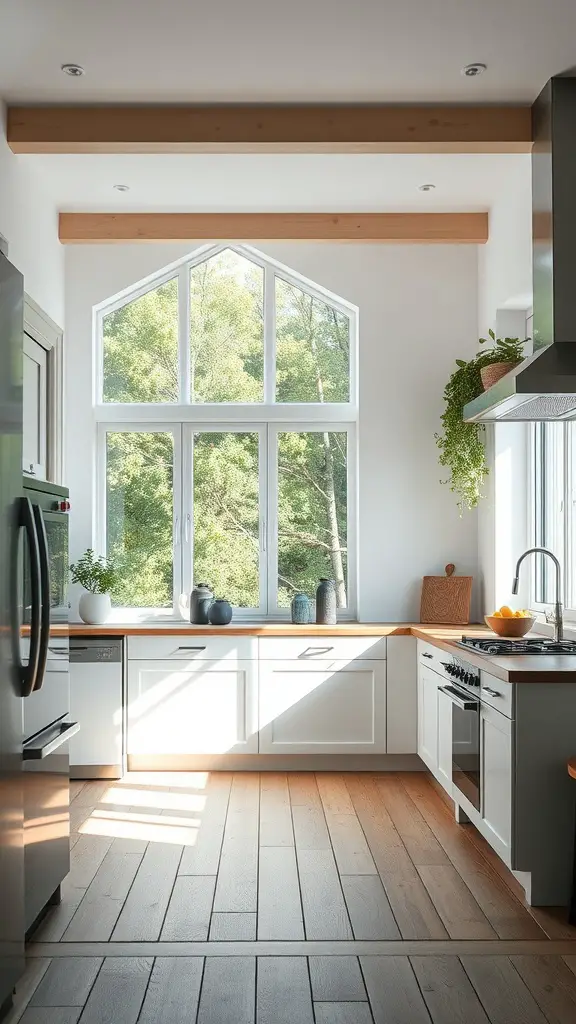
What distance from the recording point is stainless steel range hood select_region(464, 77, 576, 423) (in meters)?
3.49

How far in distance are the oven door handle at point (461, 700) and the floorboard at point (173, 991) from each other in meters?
1.46

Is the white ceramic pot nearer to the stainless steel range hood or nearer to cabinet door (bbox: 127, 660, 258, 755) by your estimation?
cabinet door (bbox: 127, 660, 258, 755)

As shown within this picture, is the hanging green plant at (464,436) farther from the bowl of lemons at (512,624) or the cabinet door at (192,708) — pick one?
the cabinet door at (192,708)

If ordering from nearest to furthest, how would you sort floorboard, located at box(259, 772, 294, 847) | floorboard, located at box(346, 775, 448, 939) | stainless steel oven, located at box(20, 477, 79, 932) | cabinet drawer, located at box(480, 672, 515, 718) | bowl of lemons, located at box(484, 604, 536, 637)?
stainless steel oven, located at box(20, 477, 79, 932) < floorboard, located at box(346, 775, 448, 939) < cabinet drawer, located at box(480, 672, 515, 718) < floorboard, located at box(259, 772, 294, 847) < bowl of lemons, located at box(484, 604, 536, 637)

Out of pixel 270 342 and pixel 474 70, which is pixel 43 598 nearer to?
pixel 474 70

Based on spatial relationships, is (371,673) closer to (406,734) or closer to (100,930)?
(406,734)

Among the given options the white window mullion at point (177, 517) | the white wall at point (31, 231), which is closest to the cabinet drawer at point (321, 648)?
the white window mullion at point (177, 517)

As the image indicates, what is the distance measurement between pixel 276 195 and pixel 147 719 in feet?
9.48

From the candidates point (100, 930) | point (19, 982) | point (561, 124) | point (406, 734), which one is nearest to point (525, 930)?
point (100, 930)

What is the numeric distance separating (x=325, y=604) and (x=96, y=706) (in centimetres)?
139

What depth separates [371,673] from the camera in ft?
16.9

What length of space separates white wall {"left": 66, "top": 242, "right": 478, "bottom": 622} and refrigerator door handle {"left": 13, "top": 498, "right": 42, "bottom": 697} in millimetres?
2859

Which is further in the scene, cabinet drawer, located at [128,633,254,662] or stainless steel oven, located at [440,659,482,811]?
cabinet drawer, located at [128,633,254,662]

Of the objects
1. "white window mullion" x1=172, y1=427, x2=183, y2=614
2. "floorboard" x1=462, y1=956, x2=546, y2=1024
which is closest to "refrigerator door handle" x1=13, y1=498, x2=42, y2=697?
"floorboard" x1=462, y1=956, x2=546, y2=1024
